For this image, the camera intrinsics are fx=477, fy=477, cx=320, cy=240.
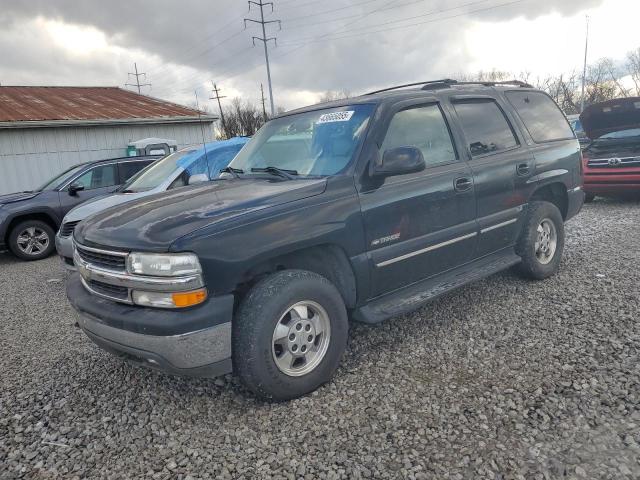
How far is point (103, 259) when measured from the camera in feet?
9.65

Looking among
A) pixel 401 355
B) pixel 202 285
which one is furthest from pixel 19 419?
pixel 401 355

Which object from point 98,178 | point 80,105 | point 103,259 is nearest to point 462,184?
point 103,259

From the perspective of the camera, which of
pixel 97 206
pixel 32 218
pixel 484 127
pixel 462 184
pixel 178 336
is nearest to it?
pixel 178 336

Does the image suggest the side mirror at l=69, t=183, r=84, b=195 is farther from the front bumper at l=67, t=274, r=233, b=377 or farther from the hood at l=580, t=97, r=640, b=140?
the hood at l=580, t=97, r=640, b=140

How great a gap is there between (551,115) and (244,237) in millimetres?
3937

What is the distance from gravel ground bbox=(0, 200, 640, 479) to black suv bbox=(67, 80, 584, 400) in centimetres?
37

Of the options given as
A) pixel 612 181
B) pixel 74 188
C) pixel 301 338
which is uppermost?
pixel 74 188

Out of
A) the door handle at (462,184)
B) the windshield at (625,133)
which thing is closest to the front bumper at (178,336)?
the door handle at (462,184)

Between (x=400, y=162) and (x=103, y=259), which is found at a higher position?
(x=400, y=162)

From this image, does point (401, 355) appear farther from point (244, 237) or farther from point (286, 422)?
point (244, 237)

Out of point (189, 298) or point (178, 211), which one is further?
point (178, 211)

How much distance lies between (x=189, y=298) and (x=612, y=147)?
8972 millimetres

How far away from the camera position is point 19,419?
3.04m

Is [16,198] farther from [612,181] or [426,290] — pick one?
[612,181]
